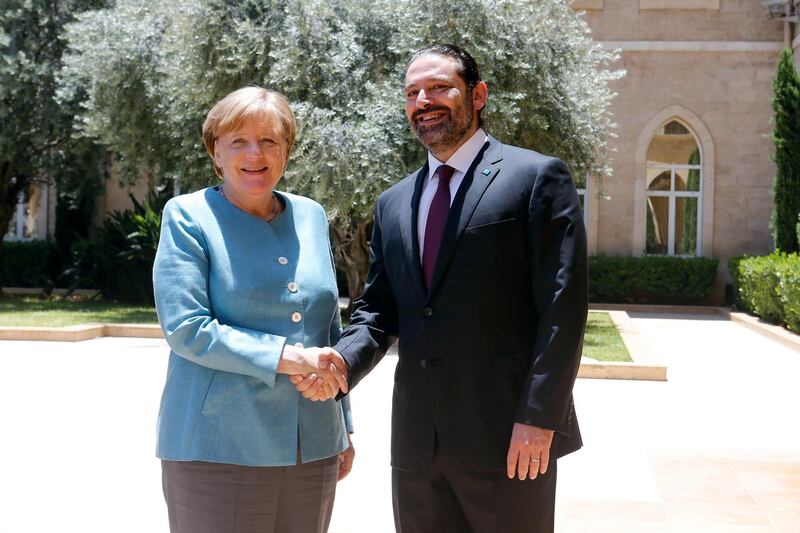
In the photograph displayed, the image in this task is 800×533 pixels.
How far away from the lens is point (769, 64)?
63.8 ft

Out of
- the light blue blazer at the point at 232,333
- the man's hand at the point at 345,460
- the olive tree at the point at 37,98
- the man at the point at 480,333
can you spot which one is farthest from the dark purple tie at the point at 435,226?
the olive tree at the point at 37,98

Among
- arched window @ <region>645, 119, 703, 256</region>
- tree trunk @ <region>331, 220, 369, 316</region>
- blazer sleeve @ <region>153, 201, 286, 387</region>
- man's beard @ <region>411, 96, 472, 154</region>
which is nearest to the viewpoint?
blazer sleeve @ <region>153, 201, 286, 387</region>

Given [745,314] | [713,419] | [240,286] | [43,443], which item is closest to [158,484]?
[43,443]

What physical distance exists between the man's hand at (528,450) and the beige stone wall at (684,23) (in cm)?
1855

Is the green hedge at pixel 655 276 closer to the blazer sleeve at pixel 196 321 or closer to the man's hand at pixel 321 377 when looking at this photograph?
the man's hand at pixel 321 377

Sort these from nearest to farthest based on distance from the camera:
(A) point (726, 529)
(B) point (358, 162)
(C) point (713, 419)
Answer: (A) point (726, 529)
(C) point (713, 419)
(B) point (358, 162)

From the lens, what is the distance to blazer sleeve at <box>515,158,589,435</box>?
99.2 inches

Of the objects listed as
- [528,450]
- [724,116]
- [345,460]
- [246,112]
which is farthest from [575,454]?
[724,116]

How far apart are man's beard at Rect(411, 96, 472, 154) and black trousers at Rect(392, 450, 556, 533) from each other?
986 millimetres

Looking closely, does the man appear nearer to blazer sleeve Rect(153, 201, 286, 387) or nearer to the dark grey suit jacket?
the dark grey suit jacket

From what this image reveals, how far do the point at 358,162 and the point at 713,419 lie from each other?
A: 566cm

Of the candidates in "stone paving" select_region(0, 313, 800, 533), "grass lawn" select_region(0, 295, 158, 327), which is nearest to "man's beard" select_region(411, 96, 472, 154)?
"stone paving" select_region(0, 313, 800, 533)

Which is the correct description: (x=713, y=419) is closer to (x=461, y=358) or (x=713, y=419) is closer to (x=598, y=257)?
(x=461, y=358)

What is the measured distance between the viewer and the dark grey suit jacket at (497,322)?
2.54 metres
